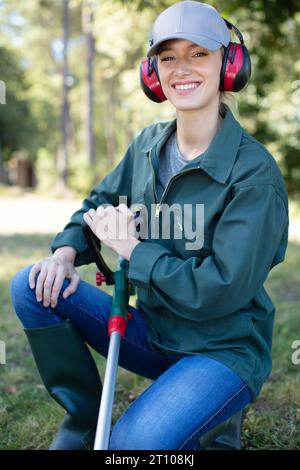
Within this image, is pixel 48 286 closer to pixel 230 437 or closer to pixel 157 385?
pixel 157 385

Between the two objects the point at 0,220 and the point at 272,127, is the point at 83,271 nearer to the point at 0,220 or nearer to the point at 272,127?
the point at 0,220

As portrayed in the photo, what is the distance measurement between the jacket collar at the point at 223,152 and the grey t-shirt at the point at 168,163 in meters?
0.17

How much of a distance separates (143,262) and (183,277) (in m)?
0.15

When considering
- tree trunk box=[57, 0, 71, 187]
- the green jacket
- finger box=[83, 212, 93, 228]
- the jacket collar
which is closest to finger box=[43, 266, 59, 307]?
finger box=[83, 212, 93, 228]

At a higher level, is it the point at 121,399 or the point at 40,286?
the point at 40,286

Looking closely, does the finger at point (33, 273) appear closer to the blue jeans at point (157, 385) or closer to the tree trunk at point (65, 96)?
the blue jeans at point (157, 385)

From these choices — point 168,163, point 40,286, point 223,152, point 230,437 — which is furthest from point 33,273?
point 230,437

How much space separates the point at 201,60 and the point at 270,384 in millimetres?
1854

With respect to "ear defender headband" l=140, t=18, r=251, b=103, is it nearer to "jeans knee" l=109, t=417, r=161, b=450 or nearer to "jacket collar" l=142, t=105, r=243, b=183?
"jacket collar" l=142, t=105, r=243, b=183

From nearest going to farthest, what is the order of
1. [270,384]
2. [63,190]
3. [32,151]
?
[270,384] → [63,190] → [32,151]

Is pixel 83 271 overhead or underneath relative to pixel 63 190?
overhead

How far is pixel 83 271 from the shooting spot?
5.70 metres

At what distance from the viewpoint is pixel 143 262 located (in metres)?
1.89

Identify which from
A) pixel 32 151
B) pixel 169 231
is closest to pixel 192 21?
pixel 169 231
